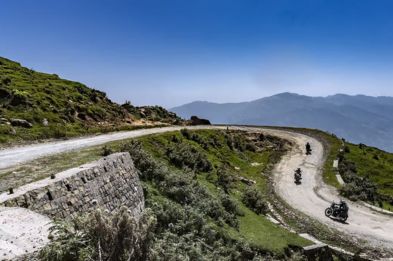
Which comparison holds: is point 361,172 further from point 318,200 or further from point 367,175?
point 318,200

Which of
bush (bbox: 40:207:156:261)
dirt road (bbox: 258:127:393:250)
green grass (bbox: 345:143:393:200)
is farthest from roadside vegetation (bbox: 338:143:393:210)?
bush (bbox: 40:207:156:261)

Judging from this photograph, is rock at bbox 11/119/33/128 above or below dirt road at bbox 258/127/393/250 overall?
above

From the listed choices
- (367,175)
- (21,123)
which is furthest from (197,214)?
(367,175)

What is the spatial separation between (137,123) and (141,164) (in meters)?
32.1

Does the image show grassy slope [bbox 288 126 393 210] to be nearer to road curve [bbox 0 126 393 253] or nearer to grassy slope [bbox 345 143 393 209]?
grassy slope [bbox 345 143 393 209]

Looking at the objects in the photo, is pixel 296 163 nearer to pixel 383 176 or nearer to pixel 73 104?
pixel 383 176

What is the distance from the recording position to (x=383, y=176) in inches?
2184

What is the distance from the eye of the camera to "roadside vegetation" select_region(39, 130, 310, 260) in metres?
16.9

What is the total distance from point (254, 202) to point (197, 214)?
537 inches

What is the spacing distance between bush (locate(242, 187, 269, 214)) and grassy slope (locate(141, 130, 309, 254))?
2.39 ft

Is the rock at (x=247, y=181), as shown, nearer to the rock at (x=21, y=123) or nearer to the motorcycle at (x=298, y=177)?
the motorcycle at (x=298, y=177)

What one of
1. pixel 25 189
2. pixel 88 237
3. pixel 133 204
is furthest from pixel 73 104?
pixel 88 237

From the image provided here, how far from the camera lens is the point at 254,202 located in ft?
113

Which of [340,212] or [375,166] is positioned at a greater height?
[375,166]
